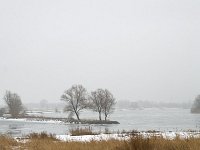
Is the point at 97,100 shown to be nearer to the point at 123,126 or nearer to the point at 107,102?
the point at 107,102

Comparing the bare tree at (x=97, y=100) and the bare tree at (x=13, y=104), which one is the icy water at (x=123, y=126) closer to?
the bare tree at (x=97, y=100)

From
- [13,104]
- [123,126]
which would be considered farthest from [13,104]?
[123,126]

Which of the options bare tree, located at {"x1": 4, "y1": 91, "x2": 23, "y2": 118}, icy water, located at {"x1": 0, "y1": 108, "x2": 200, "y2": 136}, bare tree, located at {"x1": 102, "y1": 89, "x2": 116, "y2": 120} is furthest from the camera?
bare tree, located at {"x1": 4, "y1": 91, "x2": 23, "y2": 118}

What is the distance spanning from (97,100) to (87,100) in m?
3.56

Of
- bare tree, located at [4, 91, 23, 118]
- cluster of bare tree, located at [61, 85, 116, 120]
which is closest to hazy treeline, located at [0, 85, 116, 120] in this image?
cluster of bare tree, located at [61, 85, 116, 120]

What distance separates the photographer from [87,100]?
93.9 meters

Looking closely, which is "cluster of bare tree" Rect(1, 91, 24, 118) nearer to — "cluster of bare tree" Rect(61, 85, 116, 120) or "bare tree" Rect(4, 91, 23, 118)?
"bare tree" Rect(4, 91, 23, 118)

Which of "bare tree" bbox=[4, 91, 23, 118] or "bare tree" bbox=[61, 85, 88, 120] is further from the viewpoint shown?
"bare tree" bbox=[4, 91, 23, 118]

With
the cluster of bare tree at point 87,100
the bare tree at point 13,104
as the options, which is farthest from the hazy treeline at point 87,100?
the bare tree at point 13,104

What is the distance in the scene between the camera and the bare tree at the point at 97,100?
9094cm

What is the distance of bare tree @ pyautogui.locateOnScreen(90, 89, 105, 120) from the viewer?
9094 centimetres

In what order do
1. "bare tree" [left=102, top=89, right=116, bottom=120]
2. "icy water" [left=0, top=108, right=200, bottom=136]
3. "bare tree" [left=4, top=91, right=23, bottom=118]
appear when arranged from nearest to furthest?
"icy water" [left=0, top=108, right=200, bottom=136]
"bare tree" [left=102, top=89, right=116, bottom=120]
"bare tree" [left=4, top=91, right=23, bottom=118]

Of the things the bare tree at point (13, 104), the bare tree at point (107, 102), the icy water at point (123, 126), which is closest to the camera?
the icy water at point (123, 126)

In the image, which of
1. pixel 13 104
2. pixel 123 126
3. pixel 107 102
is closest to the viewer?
pixel 123 126
